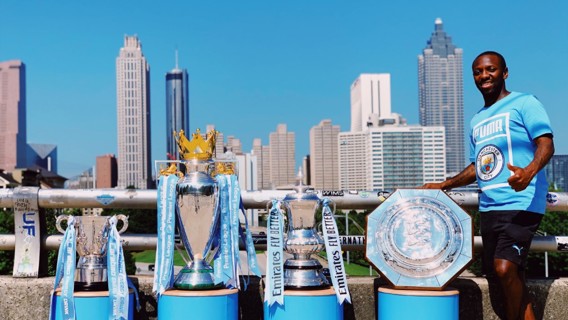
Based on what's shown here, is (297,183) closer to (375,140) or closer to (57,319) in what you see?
(57,319)

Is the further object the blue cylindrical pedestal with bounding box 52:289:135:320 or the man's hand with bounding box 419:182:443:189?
the man's hand with bounding box 419:182:443:189

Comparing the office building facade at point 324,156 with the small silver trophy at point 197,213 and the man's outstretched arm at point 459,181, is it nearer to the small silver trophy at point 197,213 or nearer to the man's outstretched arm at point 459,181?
the man's outstretched arm at point 459,181

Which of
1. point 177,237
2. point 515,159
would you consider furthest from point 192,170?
point 515,159

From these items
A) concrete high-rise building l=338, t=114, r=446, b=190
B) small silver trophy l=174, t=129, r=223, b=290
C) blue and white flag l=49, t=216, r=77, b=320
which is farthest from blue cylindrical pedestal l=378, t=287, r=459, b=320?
concrete high-rise building l=338, t=114, r=446, b=190

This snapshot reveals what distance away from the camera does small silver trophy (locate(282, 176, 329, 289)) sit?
3650 millimetres

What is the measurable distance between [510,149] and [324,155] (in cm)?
16125

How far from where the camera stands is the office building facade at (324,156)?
156750 millimetres

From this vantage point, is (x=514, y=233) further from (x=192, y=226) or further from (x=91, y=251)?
(x=91, y=251)

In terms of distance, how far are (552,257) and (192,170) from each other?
25.9 meters

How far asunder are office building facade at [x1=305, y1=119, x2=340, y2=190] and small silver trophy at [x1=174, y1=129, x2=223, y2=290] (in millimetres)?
148954

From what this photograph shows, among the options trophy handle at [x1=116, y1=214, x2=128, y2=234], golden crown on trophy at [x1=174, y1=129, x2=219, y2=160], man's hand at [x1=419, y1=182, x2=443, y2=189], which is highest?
golden crown on trophy at [x1=174, y1=129, x2=219, y2=160]

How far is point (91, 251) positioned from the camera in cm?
372

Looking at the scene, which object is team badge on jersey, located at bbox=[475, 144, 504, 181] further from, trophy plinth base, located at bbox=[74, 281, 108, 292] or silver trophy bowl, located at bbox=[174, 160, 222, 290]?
trophy plinth base, located at bbox=[74, 281, 108, 292]

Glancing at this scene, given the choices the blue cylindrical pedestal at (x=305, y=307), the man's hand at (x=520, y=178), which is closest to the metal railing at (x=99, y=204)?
the blue cylindrical pedestal at (x=305, y=307)
